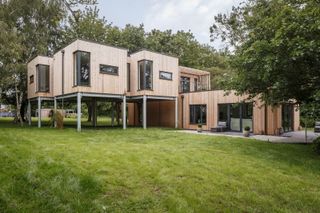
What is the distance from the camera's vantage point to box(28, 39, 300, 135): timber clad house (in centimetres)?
1619

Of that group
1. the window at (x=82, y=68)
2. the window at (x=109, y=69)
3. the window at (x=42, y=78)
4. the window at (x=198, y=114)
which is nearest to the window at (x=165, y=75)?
the window at (x=198, y=114)

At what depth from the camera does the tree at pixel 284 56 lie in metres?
A: 7.69

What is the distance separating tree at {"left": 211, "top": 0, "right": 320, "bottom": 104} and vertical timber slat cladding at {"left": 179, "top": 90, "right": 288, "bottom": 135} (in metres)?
3.36

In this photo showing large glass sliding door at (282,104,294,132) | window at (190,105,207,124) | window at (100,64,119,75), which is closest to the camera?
window at (100,64,119,75)

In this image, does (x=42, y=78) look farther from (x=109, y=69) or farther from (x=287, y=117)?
(x=287, y=117)

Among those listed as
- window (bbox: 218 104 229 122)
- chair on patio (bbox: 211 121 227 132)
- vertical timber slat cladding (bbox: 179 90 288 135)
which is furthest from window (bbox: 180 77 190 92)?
chair on patio (bbox: 211 121 227 132)

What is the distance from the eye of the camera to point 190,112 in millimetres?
21094

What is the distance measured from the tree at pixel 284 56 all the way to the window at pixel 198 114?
345 inches

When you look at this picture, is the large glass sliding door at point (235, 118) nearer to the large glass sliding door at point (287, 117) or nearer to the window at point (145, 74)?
the large glass sliding door at point (287, 117)

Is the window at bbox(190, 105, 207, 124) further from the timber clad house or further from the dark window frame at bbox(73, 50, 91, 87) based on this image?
the dark window frame at bbox(73, 50, 91, 87)

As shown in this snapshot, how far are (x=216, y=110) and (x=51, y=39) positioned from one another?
1760cm

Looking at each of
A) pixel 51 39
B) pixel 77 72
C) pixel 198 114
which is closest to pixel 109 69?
pixel 77 72

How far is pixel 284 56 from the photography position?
809 cm

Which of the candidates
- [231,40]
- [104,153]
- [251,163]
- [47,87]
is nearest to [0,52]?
[47,87]
